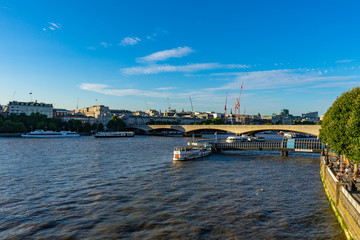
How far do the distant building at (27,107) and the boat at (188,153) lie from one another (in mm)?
139147

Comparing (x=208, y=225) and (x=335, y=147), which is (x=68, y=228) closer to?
(x=208, y=225)

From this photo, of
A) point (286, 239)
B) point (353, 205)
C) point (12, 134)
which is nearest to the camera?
point (353, 205)

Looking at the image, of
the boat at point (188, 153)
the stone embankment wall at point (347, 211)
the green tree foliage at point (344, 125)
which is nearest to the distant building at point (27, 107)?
the boat at point (188, 153)

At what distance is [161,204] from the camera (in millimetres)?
23672

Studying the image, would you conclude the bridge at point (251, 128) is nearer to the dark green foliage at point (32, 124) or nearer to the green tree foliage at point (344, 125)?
the dark green foliage at point (32, 124)

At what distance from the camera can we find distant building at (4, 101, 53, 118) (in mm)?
167125

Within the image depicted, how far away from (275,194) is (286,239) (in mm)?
9880

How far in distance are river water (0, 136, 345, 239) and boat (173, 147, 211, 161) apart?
32.5 ft

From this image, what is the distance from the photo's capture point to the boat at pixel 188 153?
48.7 m

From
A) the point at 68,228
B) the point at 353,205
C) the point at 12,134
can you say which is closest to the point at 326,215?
the point at 353,205

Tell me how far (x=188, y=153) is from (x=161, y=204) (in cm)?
2754

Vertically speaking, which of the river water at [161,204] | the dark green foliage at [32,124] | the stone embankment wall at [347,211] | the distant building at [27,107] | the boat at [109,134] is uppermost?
the distant building at [27,107]

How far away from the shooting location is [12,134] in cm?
11575

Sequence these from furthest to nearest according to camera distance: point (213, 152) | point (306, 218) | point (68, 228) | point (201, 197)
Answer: point (213, 152) → point (201, 197) → point (306, 218) → point (68, 228)
